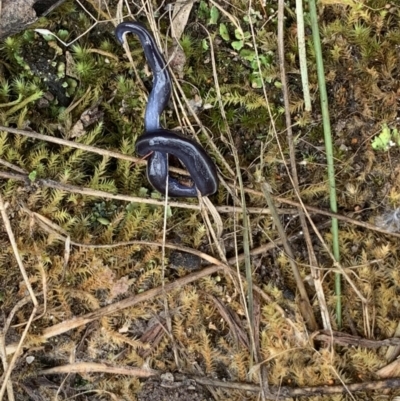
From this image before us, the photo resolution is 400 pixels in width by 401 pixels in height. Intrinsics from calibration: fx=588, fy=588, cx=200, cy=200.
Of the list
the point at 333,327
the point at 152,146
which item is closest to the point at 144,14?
the point at 152,146

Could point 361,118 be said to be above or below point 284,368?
above

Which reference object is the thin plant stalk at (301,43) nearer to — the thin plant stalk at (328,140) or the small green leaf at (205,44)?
the thin plant stalk at (328,140)

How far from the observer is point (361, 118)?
2787 millimetres

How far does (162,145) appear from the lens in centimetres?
271

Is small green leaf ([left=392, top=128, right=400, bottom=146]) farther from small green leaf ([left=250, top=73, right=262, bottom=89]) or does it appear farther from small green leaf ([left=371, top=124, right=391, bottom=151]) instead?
small green leaf ([left=250, top=73, right=262, bottom=89])

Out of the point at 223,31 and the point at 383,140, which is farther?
the point at 223,31

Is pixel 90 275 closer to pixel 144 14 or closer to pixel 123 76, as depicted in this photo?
pixel 123 76

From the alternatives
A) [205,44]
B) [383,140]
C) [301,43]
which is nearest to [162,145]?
[205,44]

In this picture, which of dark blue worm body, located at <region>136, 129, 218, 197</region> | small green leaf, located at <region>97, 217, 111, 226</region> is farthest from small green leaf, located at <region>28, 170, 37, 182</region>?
dark blue worm body, located at <region>136, 129, 218, 197</region>

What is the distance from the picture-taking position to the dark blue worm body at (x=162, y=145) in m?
2.70

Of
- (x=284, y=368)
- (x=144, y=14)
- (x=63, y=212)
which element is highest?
(x=144, y=14)

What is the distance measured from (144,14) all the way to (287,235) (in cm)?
125

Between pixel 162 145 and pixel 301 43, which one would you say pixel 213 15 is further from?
pixel 162 145

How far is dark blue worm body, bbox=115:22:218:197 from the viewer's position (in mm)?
2703
